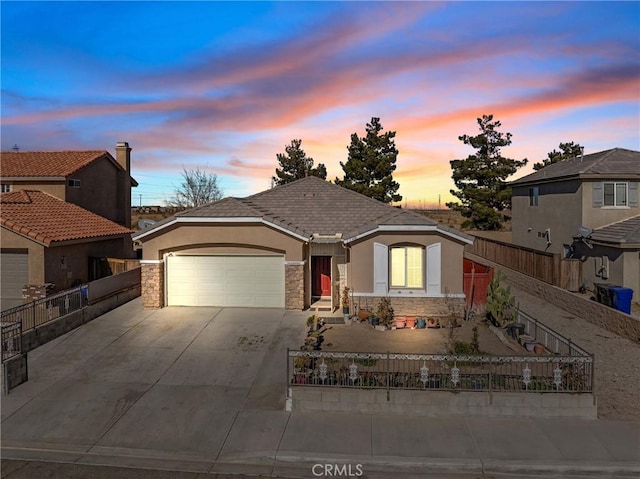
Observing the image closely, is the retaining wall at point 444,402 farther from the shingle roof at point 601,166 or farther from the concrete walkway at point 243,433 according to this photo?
the shingle roof at point 601,166

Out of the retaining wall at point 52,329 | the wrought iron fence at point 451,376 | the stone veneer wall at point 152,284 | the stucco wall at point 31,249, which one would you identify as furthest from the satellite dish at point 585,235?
the stucco wall at point 31,249

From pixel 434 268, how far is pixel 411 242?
1256 mm

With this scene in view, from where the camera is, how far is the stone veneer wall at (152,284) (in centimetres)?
1834

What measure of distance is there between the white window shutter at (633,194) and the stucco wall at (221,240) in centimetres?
1688

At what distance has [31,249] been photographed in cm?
1869

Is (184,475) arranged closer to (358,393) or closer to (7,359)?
(358,393)

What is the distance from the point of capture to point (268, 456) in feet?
27.6

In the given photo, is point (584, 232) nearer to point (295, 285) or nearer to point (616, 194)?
point (616, 194)

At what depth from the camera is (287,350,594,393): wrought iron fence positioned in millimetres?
9812

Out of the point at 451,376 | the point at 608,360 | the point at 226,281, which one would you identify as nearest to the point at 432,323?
the point at 608,360

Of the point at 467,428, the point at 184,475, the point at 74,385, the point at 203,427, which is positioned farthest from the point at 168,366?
the point at 467,428

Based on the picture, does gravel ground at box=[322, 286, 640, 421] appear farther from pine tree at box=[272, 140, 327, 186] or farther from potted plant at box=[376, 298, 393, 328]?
pine tree at box=[272, 140, 327, 186]

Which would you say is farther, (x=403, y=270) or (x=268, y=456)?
(x=403, y=270)

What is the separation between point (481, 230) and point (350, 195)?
2365cm
